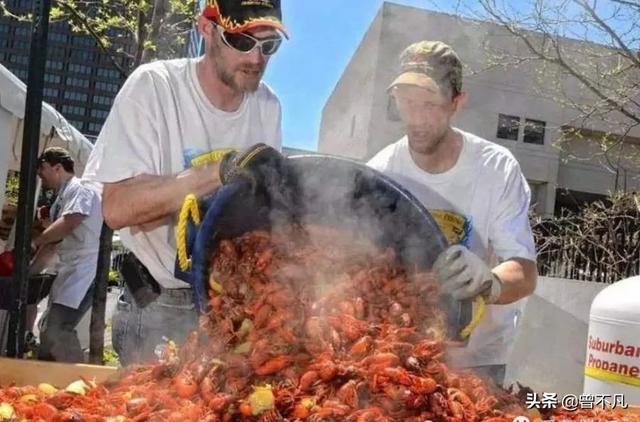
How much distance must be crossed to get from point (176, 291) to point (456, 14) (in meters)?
2.19

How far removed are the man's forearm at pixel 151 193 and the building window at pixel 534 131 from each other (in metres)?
3.51

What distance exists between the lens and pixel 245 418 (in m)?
1.40

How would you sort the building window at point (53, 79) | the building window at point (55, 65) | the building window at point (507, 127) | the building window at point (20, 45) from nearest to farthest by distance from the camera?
1. the building window at point (507, 127)
2. the building window at point (20, 45)
3. the building window at point (55, 65)
4. the building window at point (53, 79)

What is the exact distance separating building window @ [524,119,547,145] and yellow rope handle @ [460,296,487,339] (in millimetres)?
3252

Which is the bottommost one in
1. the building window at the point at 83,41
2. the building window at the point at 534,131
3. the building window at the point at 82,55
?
the building window at the point at 534,131

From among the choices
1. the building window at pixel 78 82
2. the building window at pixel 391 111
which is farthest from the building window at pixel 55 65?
the building window at pixel 391 111

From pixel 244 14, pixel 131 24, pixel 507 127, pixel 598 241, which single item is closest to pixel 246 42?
pixel 244 14

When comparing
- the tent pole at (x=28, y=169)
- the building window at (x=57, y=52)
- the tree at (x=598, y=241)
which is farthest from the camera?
the tree at (x=598, y=241)

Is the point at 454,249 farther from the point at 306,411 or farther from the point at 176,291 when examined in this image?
the point at 176,291

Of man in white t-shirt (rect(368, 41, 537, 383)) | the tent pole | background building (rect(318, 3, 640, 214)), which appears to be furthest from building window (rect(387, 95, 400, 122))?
the tent pole

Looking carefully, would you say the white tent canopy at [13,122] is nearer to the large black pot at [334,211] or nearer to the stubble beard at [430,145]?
the stubble beard at [430,145]

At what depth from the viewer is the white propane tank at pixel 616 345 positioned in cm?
284

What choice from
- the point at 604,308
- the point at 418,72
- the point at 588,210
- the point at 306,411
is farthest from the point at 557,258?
the point at 306,411

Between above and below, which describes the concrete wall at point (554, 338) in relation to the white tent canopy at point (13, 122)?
below
